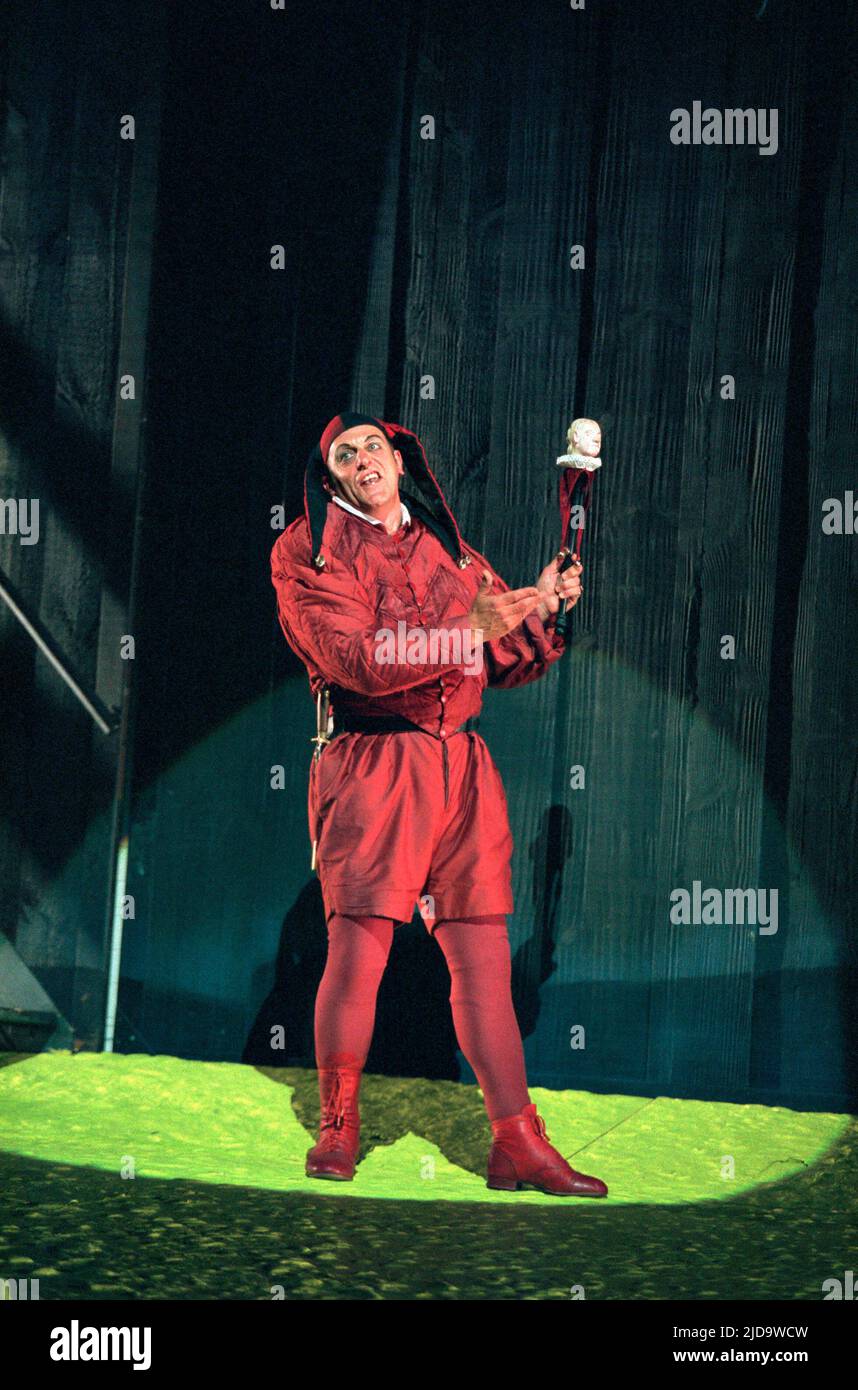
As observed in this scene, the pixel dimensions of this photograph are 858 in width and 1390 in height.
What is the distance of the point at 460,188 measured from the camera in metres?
4.57

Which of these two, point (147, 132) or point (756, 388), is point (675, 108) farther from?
point (147, 132)

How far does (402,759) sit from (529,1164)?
998 mm

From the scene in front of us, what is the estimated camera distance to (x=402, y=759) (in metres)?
3.71

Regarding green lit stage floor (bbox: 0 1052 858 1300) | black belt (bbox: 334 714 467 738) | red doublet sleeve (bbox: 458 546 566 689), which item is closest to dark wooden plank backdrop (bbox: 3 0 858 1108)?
green lit stage floor (bbox: 0 1052 858 1300)

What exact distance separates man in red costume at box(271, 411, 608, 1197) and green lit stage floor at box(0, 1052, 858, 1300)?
22cm

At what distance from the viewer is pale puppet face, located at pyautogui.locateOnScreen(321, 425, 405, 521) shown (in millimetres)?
3750

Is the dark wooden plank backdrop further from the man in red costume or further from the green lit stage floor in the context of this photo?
the man in red costume

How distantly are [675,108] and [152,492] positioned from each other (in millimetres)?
1961

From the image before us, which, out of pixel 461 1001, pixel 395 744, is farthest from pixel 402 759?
pixel 461 1001

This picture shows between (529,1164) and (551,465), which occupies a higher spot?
(551,465)

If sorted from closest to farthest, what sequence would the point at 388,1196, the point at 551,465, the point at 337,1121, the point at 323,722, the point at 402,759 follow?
the point at 388,1196
the point at 337,1121
the point at 402,759
the point at 323,722
the point at 551,465

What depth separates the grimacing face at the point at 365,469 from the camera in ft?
12.3

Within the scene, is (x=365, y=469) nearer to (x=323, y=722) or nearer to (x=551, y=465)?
(x=323, y=722)
